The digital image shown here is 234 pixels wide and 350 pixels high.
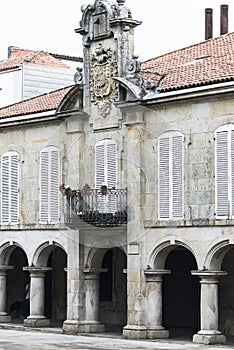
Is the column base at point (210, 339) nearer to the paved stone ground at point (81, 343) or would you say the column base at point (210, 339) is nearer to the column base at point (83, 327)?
the paved stone ground at point (81, 343)

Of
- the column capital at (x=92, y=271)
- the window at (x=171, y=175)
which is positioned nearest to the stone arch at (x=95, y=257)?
the column capital at (x=92, y=271)

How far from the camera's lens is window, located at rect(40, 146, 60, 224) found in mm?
41594

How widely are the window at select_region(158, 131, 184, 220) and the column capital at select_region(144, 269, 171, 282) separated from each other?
5.71 ft

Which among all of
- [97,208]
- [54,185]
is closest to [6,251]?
[54,185]

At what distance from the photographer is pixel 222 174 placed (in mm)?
35438

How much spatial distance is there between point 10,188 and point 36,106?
3.28 metres

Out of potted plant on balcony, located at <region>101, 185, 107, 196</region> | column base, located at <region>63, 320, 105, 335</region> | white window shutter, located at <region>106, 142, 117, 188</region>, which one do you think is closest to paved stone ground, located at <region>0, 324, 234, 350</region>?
column base, located at <region>63, 320, 105, 335</region>

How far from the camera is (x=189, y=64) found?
131 ft

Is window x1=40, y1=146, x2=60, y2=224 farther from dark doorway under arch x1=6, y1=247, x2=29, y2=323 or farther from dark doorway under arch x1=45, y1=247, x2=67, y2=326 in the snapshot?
dark doorway under arch x1=6, y1=247, x2=29, y2=323

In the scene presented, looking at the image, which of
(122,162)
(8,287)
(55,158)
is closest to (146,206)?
(122,162)

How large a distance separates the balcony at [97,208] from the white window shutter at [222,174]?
401 cm

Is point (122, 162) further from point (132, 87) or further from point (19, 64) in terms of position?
point (19, 64)

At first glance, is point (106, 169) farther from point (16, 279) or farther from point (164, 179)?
point (16, 279)

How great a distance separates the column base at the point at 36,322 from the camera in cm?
4231
